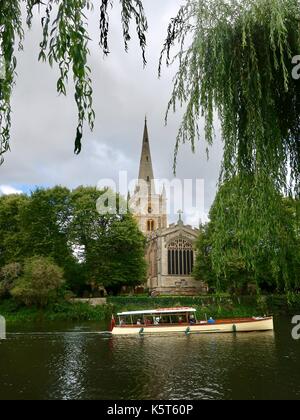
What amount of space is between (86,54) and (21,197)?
57.1 meters

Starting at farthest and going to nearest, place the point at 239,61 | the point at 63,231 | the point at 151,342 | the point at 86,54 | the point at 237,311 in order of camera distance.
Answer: the point at 63,231 → the point at 237,311 → the point at 151,342 → the point at 239,61 → the point at 86,54

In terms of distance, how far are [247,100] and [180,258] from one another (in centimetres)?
6967

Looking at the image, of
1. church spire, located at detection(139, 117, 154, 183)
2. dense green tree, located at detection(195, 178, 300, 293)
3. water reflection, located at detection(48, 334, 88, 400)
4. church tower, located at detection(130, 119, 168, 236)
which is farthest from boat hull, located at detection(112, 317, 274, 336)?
church spire, located at detection(139, 117, 154, 183)

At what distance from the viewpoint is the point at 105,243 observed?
56.0m

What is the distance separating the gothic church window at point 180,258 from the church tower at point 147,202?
51.6ft

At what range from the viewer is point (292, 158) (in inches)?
323

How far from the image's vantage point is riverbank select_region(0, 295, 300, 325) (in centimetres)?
4859

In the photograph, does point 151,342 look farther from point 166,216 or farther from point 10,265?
point 166,216

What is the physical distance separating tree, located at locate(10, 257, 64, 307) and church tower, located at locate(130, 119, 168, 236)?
44.2m
